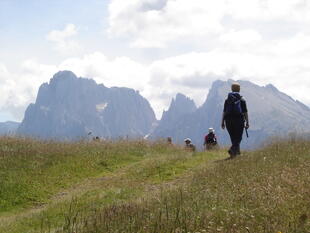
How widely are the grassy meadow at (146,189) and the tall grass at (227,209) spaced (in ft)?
0.05

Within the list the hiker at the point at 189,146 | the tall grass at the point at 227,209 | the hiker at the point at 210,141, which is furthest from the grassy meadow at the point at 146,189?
the hiker at the point at 210,141

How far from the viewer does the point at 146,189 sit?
1242 centimetres

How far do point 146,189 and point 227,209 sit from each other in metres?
5.61

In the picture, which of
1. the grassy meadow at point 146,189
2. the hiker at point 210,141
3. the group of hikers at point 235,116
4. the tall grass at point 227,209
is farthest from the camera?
the hiker at point 210,141

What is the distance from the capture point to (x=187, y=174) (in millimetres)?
14156

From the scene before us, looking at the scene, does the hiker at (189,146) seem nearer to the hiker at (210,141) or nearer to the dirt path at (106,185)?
the hiker at (210,141)

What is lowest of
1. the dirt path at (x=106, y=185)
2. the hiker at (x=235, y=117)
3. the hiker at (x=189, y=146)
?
the dirt path at (x=106, y=185)

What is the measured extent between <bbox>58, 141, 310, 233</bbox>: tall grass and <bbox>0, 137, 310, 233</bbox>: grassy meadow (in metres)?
0.01

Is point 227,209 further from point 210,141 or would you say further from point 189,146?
point 189,146

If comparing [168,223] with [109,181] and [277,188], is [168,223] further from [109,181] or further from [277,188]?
[109,181]

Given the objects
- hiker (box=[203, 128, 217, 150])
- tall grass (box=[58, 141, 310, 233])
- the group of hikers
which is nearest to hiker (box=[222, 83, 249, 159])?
the group of hikers

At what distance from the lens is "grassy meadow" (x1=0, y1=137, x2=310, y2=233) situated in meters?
6.33

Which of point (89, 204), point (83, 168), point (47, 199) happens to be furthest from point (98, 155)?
point (89, 204)

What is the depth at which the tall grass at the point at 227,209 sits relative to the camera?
5.92 meters
